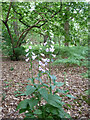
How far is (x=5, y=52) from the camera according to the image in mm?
4824

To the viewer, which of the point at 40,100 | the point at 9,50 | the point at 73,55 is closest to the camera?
the point at 40,100

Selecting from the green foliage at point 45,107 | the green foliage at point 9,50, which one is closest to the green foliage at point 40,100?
the green foliage at point 45,107

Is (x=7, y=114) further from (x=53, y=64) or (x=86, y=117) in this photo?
(x=53, y=64)

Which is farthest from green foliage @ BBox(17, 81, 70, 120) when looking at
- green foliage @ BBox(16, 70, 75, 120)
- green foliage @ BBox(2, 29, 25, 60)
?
green foliage @ BBox(2, 29, 25, 60)

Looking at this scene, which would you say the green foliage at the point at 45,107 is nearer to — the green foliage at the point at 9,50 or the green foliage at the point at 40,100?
the green foliage at the point at 40,100

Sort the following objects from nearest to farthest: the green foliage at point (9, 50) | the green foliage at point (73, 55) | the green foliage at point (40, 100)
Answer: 1. the green foliage at point (40, 100)
2. the green foliage at point (73, 55)
3. the green foliage at point (9, 50)

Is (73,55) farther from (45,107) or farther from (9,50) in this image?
(45,107)

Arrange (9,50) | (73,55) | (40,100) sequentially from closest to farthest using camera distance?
(40,100), (73,55), (9,50)

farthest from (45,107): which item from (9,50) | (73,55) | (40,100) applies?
(9,50)

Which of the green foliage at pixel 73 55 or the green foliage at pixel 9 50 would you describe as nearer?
the green foliage at pixel 73 55

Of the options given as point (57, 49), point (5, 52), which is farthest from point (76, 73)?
point (5, 52)

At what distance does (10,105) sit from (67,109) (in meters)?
0.91

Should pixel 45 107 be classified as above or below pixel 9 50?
below

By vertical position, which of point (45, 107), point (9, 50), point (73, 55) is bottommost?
point (45, 107)
